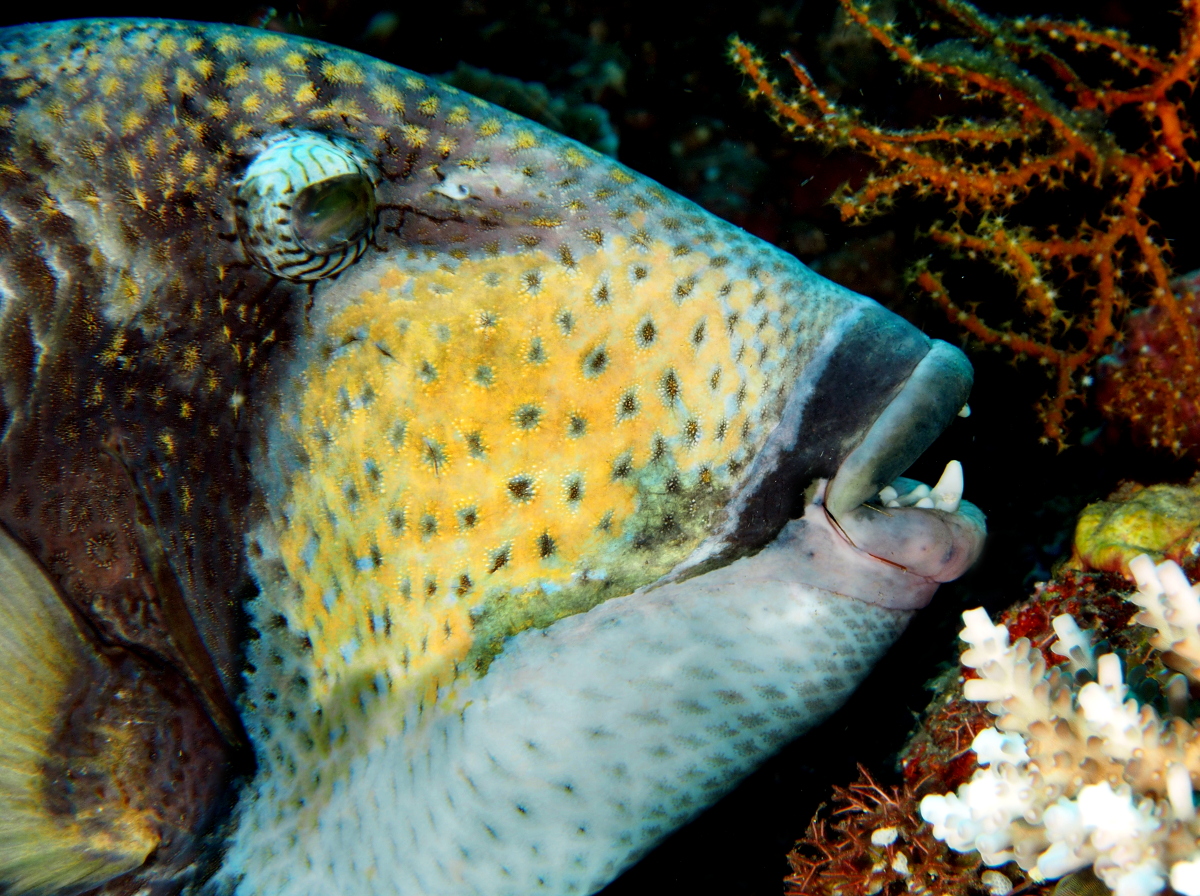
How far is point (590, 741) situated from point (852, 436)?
93 cm

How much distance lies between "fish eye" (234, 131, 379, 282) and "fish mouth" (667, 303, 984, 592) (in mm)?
1018

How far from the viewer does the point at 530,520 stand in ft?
5.20

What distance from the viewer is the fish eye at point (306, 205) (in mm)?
1447

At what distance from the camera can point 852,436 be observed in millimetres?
1516

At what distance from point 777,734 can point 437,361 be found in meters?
1.22

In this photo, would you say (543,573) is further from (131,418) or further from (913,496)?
(131,418)

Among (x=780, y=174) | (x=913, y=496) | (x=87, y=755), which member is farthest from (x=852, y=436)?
(x=87, y=755)

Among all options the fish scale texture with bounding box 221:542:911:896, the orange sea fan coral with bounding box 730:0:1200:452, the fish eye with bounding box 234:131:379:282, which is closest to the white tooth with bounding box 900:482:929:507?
the fish scale texture with bounding box 221:542:911:896

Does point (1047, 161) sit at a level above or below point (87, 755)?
above

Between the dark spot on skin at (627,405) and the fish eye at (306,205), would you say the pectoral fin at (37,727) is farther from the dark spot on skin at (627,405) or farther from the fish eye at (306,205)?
the dark spot on skin at (627,405)

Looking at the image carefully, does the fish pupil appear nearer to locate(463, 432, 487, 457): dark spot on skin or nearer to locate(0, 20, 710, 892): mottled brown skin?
locate(0, 20, 710, 892): mottled brown skin

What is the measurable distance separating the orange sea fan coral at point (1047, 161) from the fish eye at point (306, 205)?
172 centimetres

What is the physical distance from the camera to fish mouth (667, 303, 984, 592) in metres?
1.49

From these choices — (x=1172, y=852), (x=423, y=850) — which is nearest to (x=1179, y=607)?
(x=1172, y=852)
